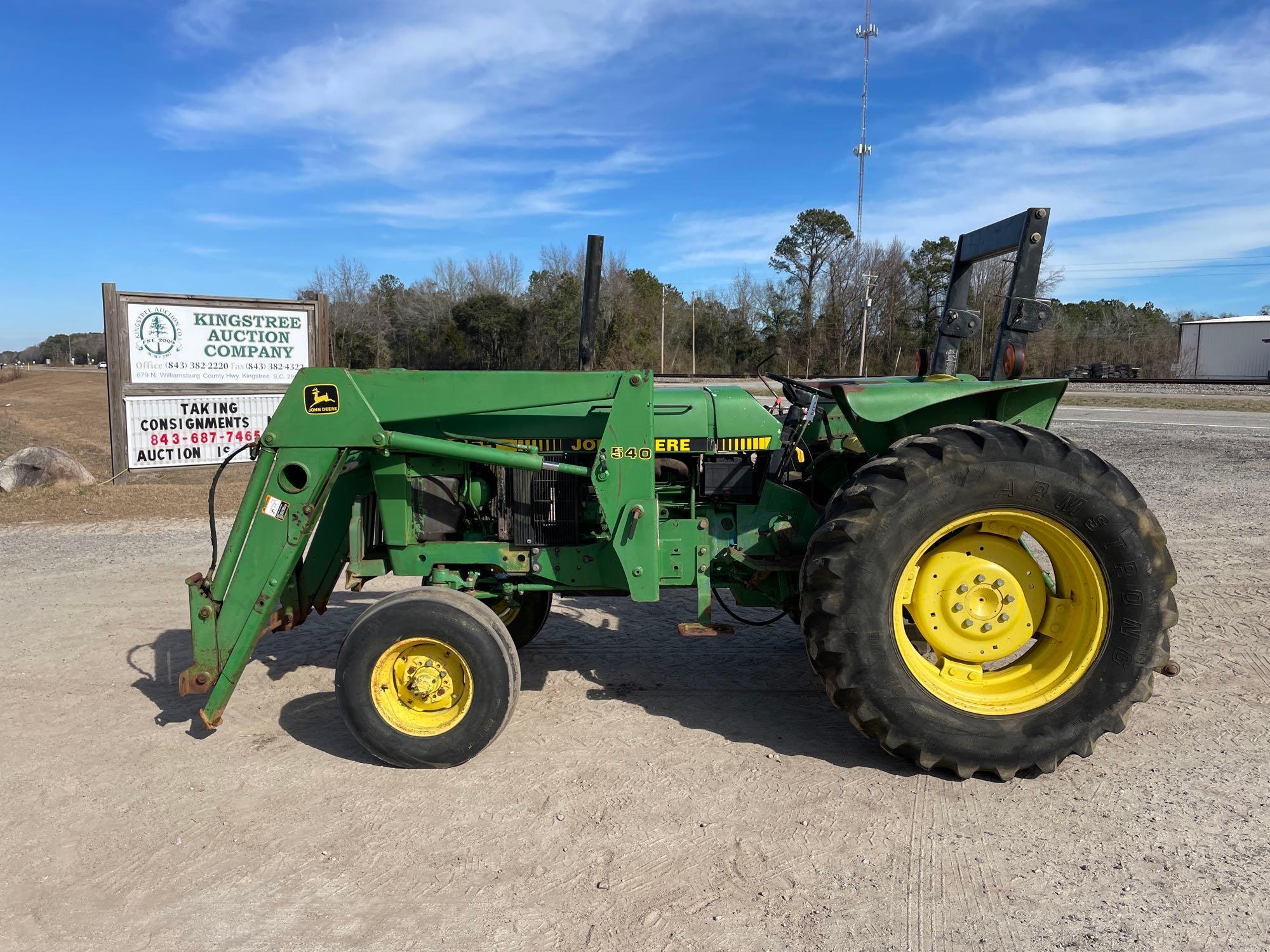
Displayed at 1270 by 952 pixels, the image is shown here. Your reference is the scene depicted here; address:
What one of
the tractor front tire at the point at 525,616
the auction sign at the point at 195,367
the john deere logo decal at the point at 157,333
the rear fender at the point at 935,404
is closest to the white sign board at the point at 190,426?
the auction sign at the point at 195,367

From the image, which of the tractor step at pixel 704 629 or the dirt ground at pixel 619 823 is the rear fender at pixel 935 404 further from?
the dirt ground at pixel 619 823

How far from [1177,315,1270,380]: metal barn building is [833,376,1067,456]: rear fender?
49.1 metres

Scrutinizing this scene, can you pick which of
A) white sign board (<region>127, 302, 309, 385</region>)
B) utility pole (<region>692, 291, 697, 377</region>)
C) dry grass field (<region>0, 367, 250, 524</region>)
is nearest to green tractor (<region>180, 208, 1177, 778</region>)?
dry grass field (<region>0, 367, 250, 524</region>)

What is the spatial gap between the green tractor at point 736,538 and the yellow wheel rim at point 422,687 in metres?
0.01

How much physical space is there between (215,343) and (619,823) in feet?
33.9

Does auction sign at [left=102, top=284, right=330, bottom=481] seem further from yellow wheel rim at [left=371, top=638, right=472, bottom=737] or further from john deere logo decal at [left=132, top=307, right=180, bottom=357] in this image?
yellow wheel rim at [left=371, top=638, right=472, bottom=737]

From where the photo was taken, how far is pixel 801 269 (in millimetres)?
38594

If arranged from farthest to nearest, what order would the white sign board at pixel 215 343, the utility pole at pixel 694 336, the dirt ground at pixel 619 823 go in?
the utility pole at pixel 694 336, the white sign board at pixel 215 343, the dirt ground at pixel 619 823

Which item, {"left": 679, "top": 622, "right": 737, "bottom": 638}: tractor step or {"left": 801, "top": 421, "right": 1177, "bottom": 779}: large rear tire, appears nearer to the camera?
{"left": 801, "top": 421, "right": 1177, "bottom": 779}: large rear tire

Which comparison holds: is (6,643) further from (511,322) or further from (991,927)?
(511,322)

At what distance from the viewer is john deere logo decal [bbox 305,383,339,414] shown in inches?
150

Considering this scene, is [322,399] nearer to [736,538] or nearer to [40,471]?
[736,538]

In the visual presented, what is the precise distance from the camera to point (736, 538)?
426 cm

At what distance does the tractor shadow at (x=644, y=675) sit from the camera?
399 centimetres
